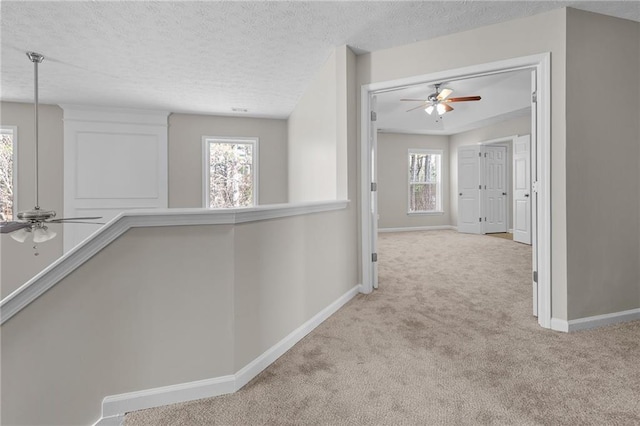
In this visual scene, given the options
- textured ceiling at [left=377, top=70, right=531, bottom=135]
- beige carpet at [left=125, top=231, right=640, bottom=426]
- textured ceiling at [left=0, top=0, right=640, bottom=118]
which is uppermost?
textured ceiling at [left=377, top=70, right=531, bottom=135]

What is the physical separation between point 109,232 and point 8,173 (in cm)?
503

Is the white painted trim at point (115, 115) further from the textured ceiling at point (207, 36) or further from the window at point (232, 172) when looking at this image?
the window at point (232, 172)

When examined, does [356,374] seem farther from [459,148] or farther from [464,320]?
[459,148]

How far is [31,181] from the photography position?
4805mm

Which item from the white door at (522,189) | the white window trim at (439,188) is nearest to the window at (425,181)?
the white window trim at (439,188)

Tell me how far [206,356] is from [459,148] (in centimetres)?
736

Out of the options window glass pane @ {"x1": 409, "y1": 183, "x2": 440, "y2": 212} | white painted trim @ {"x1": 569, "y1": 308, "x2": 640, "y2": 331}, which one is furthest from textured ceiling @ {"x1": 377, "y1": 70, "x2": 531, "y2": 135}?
white painted trim @ {"x1": 569, "y1": 308, "x2": 640, "y2": 331}

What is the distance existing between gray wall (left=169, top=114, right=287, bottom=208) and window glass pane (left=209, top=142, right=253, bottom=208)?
204mm

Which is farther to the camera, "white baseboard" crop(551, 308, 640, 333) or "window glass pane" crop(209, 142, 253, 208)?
"window glass pane" crop(209, 142, 253, 208)

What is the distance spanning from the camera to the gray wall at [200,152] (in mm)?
5453

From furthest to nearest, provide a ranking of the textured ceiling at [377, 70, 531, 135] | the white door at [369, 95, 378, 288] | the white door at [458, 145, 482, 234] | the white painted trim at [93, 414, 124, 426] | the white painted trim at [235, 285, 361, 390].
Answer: the white door at [458, 145, 482, 234] < the textured ceiling at [377, 70, 531, 135] < the white door at [369, 95, 378, 288] < the white painted trim at [235, 285, 361, 390] < the white painted trim at [93, 414, 124, 426]

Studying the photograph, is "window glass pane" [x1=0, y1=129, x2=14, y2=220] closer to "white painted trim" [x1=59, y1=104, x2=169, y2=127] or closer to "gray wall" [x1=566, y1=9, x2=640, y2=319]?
"white painted trim" [x1=59, y1=104, x2=169, y2=127]

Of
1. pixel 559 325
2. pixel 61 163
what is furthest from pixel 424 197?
pixel 61 163

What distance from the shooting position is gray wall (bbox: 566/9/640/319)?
2.30 meters
